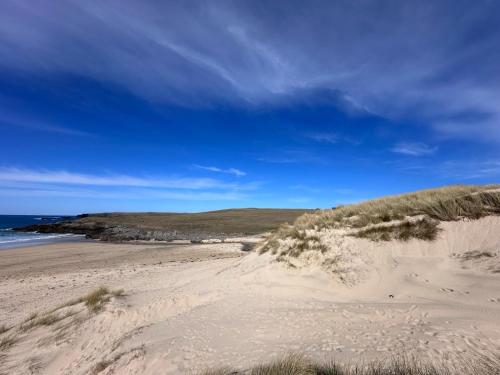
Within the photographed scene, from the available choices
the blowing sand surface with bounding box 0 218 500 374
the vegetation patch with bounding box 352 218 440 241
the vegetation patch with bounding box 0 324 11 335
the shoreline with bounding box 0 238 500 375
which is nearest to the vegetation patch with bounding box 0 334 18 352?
the blowing sand surface with bounding box 0 218 500 374

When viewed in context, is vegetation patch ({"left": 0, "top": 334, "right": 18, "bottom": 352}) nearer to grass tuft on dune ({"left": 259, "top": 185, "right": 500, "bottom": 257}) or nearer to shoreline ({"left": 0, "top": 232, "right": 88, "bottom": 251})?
grass tuft on dune ({"left": 259, "top": 185, "right": 500, "bottom": 257})

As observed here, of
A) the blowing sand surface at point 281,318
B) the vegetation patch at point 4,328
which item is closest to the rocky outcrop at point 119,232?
the vegetation patch at point 4,328

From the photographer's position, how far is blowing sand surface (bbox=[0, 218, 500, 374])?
481cm

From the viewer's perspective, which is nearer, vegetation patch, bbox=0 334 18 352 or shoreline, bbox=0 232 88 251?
vegetation patch, bbox=0 334 18 352

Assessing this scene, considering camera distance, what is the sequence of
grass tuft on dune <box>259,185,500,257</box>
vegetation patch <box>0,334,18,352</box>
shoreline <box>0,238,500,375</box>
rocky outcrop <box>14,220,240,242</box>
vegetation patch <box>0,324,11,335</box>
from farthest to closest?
rocky outcrop <box>14,220,240,242</box>
vegetation patch <box>0,324,11,335</box>
grass tuft on dune <box>259,185,500,257</box>
vegetation patch <box>0,334,18,352</box>
shoreline <box>0,238,500,375</box>

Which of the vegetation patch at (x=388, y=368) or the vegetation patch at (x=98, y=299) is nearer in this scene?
the vegetation patch at (x=388, y=368)

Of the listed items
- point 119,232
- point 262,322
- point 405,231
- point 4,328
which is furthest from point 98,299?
point 119,232

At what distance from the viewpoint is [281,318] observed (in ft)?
21.0

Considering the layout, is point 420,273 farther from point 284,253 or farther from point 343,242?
point 284,253

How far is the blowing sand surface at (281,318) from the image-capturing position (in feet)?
15.8

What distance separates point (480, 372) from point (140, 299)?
28.5ft

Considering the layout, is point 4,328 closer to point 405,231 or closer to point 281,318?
point 281,318

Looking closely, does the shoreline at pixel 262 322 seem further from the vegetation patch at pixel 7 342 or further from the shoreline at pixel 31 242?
the shoreline at pixel 31 242

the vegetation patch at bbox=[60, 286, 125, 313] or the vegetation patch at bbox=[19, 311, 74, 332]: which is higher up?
the vegetation patch at bbox=[60, 286, 125, 313]
